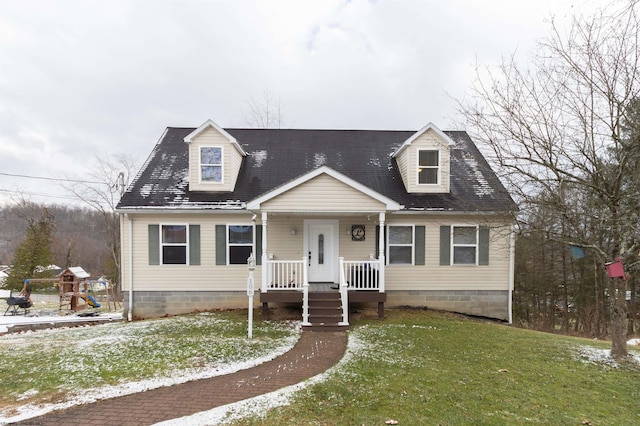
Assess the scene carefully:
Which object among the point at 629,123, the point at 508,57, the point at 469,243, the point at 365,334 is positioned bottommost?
the point at 365,334

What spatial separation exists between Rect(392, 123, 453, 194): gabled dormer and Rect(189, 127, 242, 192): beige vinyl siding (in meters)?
6.20

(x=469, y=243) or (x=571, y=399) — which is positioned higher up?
(x=469, y=243)

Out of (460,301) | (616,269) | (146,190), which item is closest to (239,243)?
(146,190)

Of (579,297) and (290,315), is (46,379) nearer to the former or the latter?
(290,315)

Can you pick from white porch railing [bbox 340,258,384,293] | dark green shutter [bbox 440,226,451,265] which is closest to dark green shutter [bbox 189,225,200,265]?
white porch railing [bbox 340,258,384,293]

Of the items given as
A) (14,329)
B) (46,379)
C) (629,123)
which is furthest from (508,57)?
(14,329)

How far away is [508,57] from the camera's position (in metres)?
7.39

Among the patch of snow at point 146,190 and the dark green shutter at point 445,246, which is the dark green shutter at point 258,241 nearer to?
the patch of snow at point 146,190

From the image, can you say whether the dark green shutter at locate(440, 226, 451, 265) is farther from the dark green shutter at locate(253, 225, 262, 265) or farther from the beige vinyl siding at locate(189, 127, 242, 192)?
the beige vinyl siding at locate(189, 127, 242, 192)

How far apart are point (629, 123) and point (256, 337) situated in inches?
337

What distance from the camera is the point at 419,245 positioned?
1168 centimetres

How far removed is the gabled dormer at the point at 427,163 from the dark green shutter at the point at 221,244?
6536 mm

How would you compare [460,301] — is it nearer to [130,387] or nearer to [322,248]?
[322,248]

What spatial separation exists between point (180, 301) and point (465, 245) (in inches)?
383
